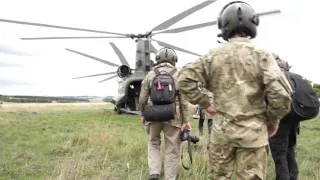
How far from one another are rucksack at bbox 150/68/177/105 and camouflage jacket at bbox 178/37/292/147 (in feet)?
8.35

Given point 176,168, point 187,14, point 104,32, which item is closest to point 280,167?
point 176,168

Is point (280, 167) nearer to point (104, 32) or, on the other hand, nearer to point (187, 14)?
point (187, 14)

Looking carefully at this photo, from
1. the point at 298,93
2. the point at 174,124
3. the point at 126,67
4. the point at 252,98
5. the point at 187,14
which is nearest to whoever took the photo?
the point at 252,98

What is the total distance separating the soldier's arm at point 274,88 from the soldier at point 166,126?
2.83 metres

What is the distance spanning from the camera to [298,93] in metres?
5.68

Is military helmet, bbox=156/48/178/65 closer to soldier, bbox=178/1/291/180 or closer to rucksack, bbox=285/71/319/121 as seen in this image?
rucksack, bbox=285/71/319/121

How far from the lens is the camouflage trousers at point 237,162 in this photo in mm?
→ 3912

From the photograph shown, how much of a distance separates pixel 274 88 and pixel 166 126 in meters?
3.12

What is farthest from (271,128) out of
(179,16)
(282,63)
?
(179,16)

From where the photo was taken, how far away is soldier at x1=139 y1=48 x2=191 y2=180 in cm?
672

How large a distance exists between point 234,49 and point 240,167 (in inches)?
31.3

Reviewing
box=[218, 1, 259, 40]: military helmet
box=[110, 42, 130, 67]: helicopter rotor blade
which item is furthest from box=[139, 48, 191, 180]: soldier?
box=[110, 42, 130, 67]: helicopter rotor blade

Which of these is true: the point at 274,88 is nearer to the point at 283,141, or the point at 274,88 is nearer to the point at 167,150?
the point at 283,141

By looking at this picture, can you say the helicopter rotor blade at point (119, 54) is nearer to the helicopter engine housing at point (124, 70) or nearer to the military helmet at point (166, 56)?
the helicopter engine housing at point (124, 70)
